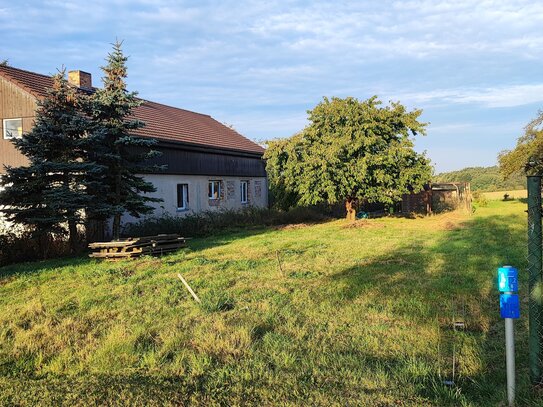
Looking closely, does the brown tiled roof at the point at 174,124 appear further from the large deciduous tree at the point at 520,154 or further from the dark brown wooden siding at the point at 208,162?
the large deciduous tree at the point at 520,154

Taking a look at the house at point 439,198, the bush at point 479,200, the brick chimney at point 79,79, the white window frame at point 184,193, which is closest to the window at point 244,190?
the white window frame at point 184,193

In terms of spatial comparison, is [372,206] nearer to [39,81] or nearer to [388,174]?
[388,174]

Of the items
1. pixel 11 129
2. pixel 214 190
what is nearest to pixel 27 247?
pixel 11 129

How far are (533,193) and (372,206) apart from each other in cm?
2991

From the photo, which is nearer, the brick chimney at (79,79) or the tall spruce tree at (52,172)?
the tall spruce tree at (52,172)

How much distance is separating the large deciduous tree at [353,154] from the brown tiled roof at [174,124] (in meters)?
5.16

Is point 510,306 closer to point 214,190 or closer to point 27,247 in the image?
point 27,247

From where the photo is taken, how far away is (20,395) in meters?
4.17

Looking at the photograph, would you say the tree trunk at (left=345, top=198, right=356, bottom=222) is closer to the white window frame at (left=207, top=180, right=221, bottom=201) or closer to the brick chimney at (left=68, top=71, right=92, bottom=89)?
the white window frame at (left=207, top=180, right=221, bottom=201)

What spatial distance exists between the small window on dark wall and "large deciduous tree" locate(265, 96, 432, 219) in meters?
4.73

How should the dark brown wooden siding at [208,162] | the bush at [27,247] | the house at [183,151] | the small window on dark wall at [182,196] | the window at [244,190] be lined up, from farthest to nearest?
the window at [244,190] → the small window on dark wall at [182,196] → the dark brown wooden siding at [208,162] → the house at [183,151] → the bush at [27,247]

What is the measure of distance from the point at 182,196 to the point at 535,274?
21.0 metres

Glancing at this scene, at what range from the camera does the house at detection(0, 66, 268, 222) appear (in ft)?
61.1

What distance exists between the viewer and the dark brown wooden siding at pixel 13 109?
18422 millimetres
